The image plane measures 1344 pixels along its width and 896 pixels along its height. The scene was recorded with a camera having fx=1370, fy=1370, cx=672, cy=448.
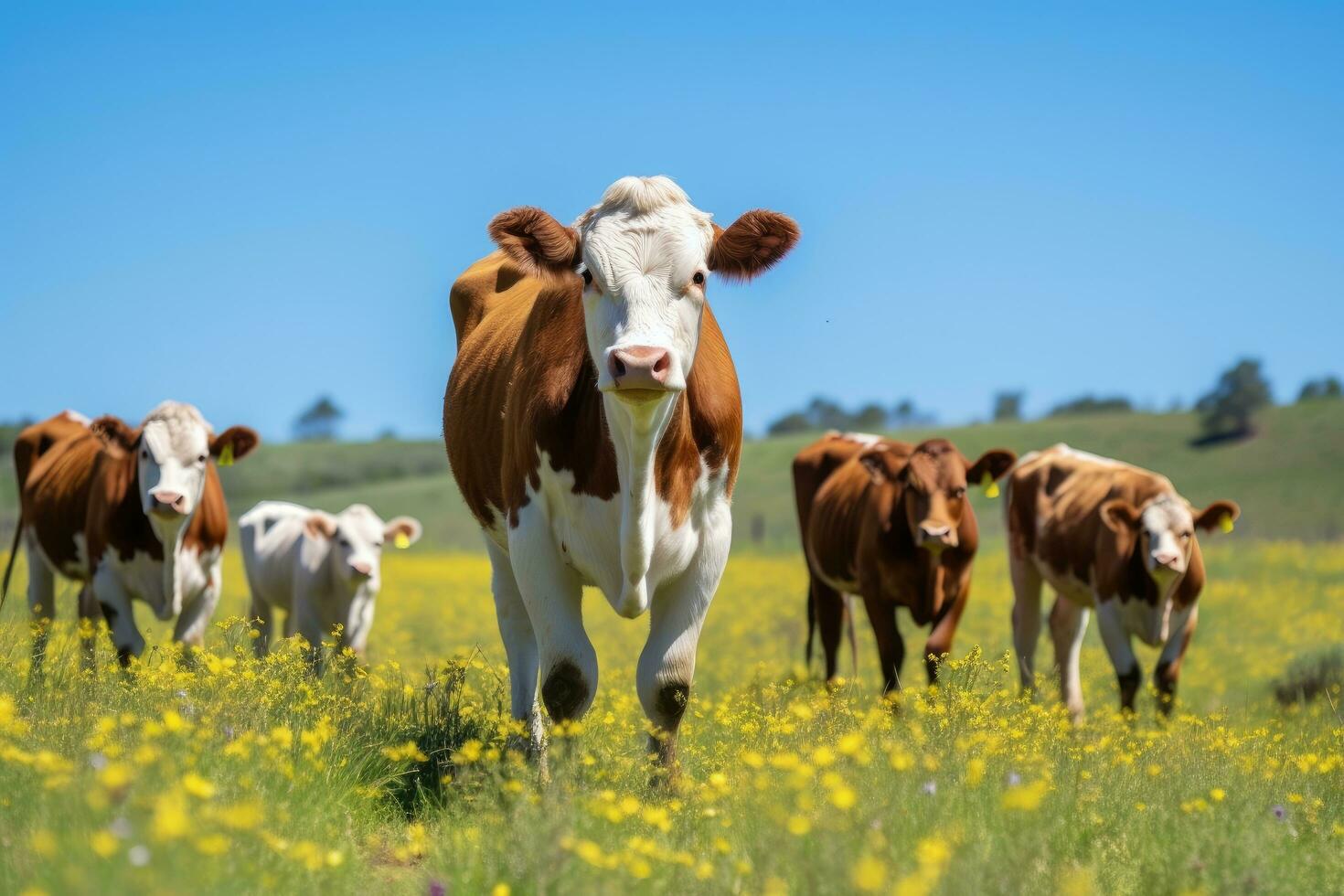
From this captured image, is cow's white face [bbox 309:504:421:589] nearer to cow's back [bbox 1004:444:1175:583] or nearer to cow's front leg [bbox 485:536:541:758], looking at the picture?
cow's front leg [bbox 485:536:541:758]

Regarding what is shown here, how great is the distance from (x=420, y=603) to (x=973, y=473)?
13.6 m

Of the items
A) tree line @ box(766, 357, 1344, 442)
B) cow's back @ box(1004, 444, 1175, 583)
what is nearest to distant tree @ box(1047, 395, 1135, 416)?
tree line @ box(766, 357, 1344, 442)

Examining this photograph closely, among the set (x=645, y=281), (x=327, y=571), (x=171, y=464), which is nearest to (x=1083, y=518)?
(x=327, y=571)

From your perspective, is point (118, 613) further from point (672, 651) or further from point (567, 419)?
point (672, 651)

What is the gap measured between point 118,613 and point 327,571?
3.55 m

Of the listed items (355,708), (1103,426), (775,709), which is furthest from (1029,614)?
(1103,426)

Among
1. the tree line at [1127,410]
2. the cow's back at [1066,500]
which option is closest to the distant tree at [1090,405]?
the tree line at [1127,410]

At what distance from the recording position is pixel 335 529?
12680 millimetres

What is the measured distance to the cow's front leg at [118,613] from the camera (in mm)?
8922

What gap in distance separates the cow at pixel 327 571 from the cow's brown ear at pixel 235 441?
2381mm

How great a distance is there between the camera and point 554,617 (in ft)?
19.0

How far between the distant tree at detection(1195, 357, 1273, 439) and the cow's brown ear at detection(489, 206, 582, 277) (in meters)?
73.1

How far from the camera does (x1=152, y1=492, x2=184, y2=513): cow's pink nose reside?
28.6 feet

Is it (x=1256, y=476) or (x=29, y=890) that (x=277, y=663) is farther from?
(x=1256, y=476)
